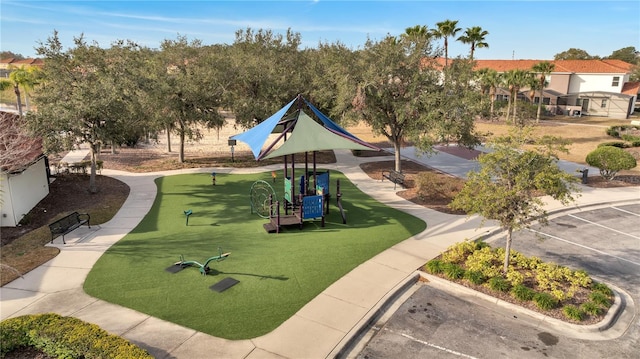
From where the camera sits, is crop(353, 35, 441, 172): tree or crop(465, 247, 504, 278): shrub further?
crop(353, 35, 441, 172): tree

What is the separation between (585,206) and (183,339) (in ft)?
69.8

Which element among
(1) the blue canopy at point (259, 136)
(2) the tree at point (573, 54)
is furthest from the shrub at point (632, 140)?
(2) the tree at point (573, 54)

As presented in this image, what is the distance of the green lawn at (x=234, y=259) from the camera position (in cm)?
1071

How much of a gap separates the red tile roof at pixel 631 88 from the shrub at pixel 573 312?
66.0 m

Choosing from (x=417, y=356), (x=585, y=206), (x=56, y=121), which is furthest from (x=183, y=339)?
(x=585, y=206)

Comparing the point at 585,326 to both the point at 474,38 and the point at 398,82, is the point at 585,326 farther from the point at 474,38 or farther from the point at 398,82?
the point at 474,38

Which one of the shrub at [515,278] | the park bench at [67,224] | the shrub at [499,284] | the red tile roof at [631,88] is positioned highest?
the red tile roof at [631,88]

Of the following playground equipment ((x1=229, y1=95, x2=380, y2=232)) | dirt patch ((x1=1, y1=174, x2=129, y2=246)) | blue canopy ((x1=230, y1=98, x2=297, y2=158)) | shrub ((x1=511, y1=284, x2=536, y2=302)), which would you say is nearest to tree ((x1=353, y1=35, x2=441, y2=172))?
playground equipment ((x1=229, y1=95, x2=380, y2=232))

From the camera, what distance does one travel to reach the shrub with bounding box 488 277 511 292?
11.9 m

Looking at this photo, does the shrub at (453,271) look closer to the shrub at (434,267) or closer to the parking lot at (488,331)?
the shrub at (434,267)

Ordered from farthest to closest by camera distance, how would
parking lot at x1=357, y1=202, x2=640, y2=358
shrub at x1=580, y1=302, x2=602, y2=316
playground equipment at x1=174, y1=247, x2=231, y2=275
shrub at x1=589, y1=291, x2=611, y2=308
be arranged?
playground equipment at x1=174, y1=247, x2=231, y2=275, shrub at x1=589, y1=291, x2=611, y2=308, shrub at x1=580, y1=302, x2=602, y2=316, parking lot at x1=357, y1=202, x2=640, y2=358

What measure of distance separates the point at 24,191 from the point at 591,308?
73.4ft

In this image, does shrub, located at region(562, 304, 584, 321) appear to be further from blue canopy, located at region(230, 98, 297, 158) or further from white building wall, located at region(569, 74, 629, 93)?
white building wall, located at region(569, 74, 629, 93)

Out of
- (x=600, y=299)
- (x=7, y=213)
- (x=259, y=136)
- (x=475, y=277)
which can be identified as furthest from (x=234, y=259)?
(x=600, y=299)
